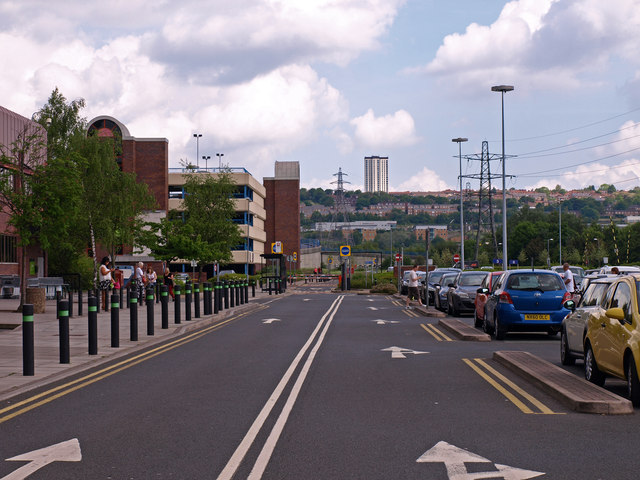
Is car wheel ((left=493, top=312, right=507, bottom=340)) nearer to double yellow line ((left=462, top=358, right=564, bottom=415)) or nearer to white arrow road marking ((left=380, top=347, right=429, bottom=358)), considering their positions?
white arrow road marking ((left=380, top=347, right=429, bottom=358))

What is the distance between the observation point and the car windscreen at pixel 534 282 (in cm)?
1966

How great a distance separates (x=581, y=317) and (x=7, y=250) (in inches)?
1502

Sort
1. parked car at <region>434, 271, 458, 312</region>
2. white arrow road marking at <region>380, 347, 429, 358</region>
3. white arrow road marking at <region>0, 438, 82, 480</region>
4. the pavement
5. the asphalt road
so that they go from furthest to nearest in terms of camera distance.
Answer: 1. parked car at <region>434, 271, 458, 312</region>
2. white arrow road marking at <region>380, 347, 429, 358</region>
3. the pavement
4. the asphalt road
5. white arrow road marking at <region>0, 438, 82, 480</region>

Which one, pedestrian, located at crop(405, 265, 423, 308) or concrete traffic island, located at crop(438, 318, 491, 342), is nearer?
concrete traffic island, located at crop(438, 318, 491, 342)

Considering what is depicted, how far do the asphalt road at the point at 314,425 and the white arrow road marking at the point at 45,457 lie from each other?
0.08 feet

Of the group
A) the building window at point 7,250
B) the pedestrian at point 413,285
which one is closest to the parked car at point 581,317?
the pedestrian at point 413,285

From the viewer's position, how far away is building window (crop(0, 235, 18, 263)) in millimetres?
44497

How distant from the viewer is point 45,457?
23.9ft

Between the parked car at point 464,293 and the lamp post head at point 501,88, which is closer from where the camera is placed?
the parked car at point 464,293

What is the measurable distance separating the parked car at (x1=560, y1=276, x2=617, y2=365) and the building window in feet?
117

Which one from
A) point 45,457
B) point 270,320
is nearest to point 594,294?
point 45,457

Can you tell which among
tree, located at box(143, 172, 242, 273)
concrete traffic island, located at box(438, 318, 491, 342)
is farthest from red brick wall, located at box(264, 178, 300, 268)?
concrete traffic island, located at box(438, 318, 491, 342)

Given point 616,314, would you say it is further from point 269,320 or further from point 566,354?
point 269,320

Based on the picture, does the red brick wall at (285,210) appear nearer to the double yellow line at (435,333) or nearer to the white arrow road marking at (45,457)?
the double yellow line at (435,333)
